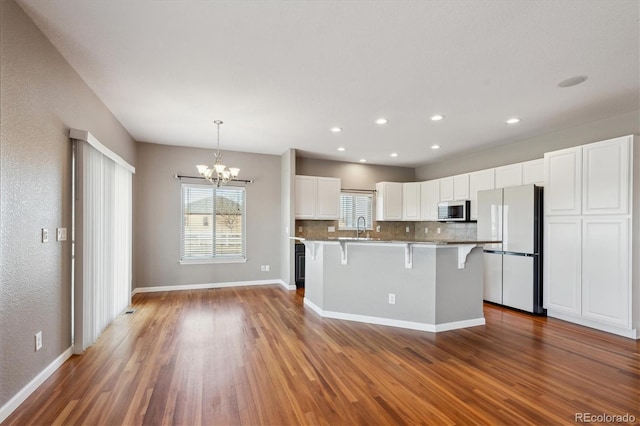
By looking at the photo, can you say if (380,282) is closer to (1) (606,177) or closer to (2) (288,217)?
(2) (288,217)

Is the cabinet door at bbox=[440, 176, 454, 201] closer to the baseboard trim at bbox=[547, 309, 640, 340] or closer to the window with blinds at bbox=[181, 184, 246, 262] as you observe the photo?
the baseboard trim at bbox=[547, 309, 640, 340]

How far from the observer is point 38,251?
2.35 m

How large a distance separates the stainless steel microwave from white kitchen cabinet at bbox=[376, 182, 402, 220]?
1114 mm

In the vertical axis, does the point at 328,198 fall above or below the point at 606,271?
above

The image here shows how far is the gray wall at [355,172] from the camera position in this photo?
6.71 meters

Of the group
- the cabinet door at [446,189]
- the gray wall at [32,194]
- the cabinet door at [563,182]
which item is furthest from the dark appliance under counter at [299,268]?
the cabinet door at [563,182]

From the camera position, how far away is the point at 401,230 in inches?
301

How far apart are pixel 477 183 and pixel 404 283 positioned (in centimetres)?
298

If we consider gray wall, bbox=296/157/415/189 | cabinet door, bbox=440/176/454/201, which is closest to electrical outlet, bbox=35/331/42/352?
gray wall, bbox=296/157/415/189

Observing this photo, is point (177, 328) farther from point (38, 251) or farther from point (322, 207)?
point (322, 207)

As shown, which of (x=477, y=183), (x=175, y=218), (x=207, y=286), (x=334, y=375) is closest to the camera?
(x=334, y=375)

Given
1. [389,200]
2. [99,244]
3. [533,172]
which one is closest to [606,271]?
[533,172]

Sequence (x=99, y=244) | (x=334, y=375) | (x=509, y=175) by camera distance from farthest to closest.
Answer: (x=509, y=175)
(x=99, y=244)
(x=334, y=375)

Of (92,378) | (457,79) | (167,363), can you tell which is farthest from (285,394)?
(457,79)
